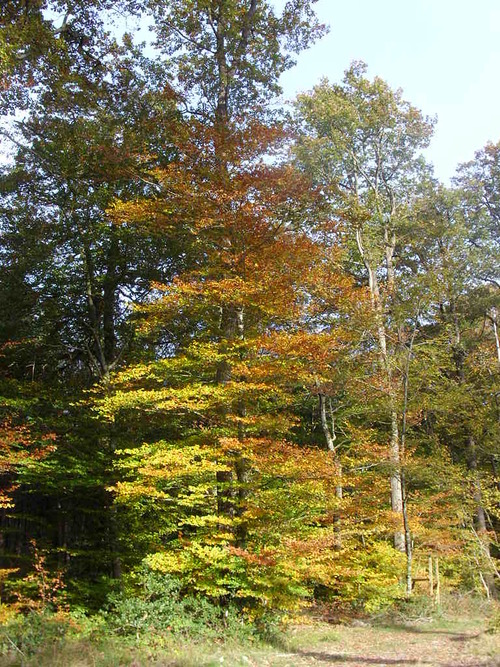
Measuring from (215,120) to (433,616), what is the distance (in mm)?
12399

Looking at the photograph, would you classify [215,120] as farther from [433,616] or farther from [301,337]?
[433,616]

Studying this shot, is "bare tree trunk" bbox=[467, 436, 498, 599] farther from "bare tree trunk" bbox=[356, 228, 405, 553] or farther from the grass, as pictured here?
"bare tree trunk" bbox=[356, 228, 405, 553]

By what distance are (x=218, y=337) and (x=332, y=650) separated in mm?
6361

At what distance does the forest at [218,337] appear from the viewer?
9.54 m

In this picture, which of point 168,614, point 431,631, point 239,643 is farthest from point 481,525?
point 168,614

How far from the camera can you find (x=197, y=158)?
11.7m

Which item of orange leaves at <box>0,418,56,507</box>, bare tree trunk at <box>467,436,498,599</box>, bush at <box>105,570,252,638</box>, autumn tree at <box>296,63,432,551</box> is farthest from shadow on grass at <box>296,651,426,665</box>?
autumn tree at <box>296,63,432,551</box>

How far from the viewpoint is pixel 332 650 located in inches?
328

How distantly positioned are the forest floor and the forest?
76 centimetres

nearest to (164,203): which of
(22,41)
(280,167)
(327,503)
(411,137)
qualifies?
(280,167)

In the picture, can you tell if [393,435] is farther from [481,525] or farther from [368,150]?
[368,150]

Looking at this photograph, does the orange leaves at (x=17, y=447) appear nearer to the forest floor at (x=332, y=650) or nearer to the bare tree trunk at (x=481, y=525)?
the forest floor at (x=332, y=650)

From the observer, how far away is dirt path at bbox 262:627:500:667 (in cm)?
714

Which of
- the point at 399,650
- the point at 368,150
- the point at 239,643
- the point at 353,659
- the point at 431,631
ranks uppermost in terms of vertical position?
the point at 368,150
